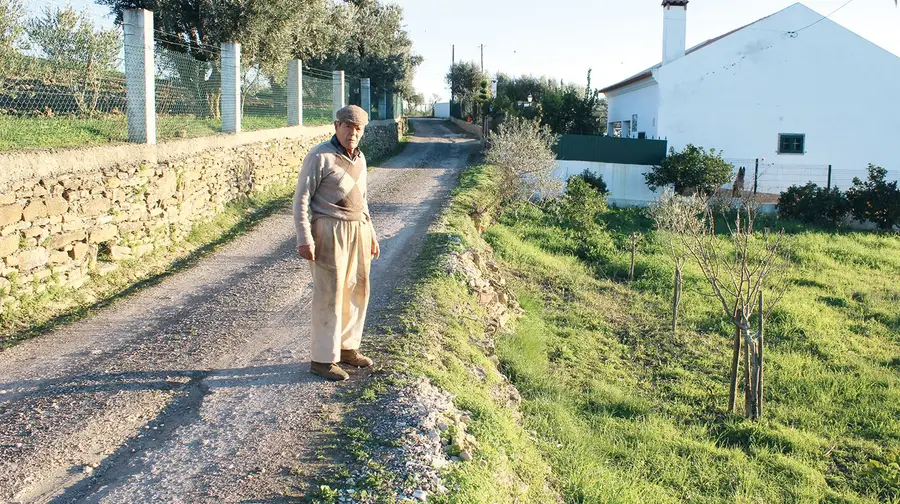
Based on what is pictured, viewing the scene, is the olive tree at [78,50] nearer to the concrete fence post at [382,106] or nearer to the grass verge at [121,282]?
the grass verge at [121,282]

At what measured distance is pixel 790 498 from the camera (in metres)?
6.64

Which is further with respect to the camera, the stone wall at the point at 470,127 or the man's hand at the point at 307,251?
the stone wall at the point at 470,127

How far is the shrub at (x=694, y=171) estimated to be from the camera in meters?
20.5

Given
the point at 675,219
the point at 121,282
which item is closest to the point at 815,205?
the point at 675,219

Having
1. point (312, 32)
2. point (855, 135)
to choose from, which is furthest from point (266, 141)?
point (855, 135)

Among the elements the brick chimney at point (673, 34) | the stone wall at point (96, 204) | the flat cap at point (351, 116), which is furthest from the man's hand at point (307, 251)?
the brick chimney at point (673, 34)

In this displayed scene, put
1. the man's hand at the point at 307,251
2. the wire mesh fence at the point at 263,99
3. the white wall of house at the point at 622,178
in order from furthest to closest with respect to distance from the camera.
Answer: the white wall of house at the point at 622,178 < the wire mesh fence at the point at 263,99 < the man's hand at the point at 307,251

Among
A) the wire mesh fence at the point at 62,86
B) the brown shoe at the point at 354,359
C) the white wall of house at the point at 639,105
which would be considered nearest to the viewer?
the brown shoe at the point at 354,359

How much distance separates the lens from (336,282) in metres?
5.02

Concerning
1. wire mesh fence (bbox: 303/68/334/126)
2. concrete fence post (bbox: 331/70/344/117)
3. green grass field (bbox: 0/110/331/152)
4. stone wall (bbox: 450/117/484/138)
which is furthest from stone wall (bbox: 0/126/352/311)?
stone wall (bbox: 450/117/484/138)

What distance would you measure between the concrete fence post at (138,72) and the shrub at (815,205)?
16882mm

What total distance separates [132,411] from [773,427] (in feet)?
22.2

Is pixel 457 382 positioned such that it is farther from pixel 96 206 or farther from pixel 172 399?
pixel 96 206

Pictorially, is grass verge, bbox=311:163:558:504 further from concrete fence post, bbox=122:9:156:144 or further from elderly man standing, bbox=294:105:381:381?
concrete fence post, bbox=122:9:156:144
